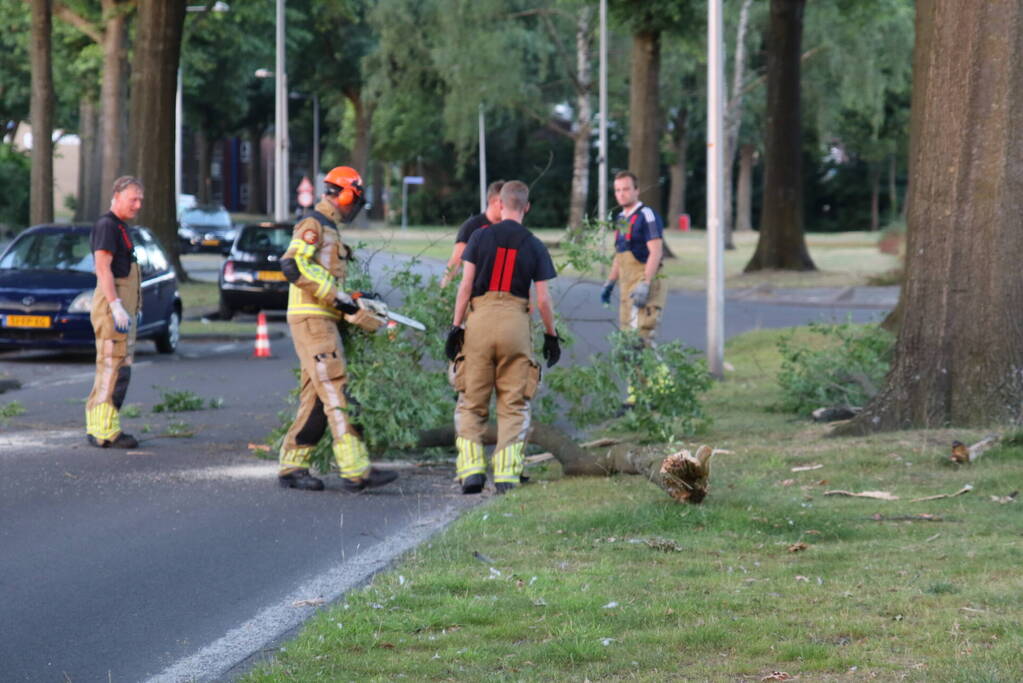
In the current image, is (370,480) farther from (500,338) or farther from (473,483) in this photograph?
(500,338)

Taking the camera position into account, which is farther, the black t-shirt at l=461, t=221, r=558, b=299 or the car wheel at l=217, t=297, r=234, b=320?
the car wheel at l=217, t=297, r=234, b=320

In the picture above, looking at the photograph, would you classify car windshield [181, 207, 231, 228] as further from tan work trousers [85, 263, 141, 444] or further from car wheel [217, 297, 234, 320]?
tan work trousers [85, 263, 141, 444]

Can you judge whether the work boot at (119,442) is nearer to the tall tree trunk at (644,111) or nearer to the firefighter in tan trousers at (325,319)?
the firefighter in tan trousers at (325,319)

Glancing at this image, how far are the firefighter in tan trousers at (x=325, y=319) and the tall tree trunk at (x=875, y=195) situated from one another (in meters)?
75.7

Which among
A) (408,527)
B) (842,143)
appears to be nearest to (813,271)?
(408,527)

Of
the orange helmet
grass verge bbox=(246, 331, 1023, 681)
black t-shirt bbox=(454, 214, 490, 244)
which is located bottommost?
grass verge bbox=(246, 331, 1023, 681)

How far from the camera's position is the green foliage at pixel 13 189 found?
57125 mm

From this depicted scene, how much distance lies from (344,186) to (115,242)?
2.53 metres

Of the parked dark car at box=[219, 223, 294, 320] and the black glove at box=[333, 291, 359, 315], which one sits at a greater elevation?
the black glove at box=[333, 291, 359, 315]

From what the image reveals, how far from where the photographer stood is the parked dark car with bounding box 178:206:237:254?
51.8 m

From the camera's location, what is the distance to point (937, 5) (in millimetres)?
10500

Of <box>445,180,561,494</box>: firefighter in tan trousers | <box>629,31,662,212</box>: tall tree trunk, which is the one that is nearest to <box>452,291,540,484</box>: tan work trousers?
<box>445,180,561,494</box>: firefighter in tan trousers

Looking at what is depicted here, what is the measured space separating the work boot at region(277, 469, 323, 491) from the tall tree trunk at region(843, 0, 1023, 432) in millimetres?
3963

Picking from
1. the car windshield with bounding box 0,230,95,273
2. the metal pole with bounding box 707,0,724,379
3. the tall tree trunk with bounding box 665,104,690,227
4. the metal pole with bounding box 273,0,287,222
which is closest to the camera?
the metal pole with bounding box 707,0,724,379
